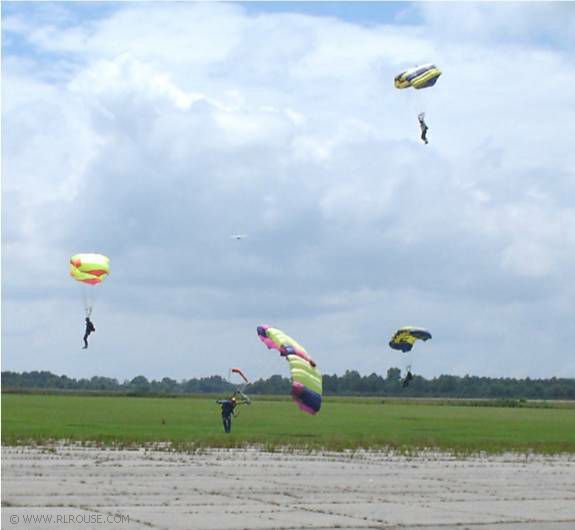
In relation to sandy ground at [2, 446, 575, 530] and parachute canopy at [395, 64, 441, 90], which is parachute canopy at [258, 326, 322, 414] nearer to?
sandy ground at [2, 446, 575, 530]

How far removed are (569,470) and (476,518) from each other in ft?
50.0

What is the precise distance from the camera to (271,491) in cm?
2795

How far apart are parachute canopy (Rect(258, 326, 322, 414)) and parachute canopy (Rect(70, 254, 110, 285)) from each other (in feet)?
49.3

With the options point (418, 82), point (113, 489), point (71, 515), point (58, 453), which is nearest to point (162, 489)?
point (113, 489)

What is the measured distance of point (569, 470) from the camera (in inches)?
1502

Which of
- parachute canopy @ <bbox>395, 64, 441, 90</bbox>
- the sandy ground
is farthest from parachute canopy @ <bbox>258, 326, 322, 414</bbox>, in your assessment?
parachute canopy @ <bbox>395, 64, 441, 90</bbox>

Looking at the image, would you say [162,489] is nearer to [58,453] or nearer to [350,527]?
[350,527]

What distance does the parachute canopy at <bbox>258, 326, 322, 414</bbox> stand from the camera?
1222 inches

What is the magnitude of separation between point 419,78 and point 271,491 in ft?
66.5

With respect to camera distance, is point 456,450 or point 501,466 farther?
point 456,450

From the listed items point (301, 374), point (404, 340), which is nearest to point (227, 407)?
point (404, 340)

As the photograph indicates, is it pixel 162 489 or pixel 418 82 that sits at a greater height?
pixel 418 82

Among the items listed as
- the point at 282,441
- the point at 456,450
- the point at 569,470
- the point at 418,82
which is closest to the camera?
the point at 569,470

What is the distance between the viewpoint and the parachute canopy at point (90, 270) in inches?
1810
